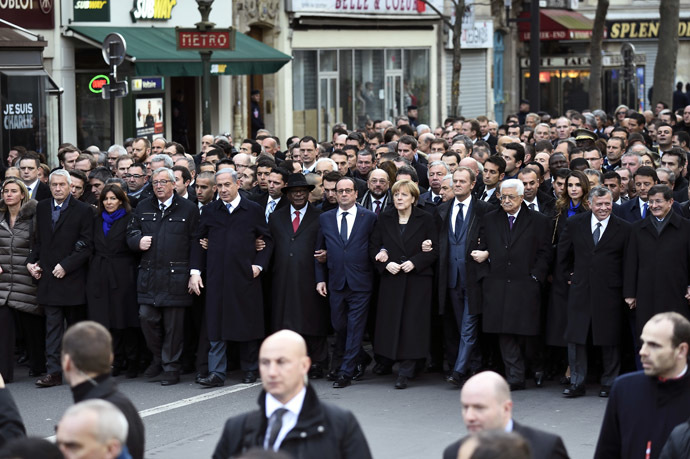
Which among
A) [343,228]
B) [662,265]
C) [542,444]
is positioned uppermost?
[343,228]

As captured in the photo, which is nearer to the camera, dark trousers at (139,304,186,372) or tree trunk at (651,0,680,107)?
dark trousers at (139,304,186,372)

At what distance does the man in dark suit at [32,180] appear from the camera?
14.8 m

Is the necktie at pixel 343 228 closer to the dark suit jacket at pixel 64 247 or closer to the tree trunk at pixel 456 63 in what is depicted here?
the dark suit jacket at pixel 64 247

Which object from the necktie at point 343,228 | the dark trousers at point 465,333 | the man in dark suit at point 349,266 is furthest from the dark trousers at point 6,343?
the dark trousers at point 465,333

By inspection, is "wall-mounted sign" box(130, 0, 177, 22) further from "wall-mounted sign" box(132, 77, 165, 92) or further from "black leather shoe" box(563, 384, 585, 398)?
"black leather shoe" box(563, 384, 585, 398)

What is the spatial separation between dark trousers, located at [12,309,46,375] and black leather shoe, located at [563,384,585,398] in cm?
509

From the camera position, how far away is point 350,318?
41.9 feet

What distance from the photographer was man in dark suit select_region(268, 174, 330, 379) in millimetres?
12859

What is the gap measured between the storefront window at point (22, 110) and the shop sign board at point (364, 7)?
568 inches

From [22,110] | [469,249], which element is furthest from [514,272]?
[22,110]

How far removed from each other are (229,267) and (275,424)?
22.9ft

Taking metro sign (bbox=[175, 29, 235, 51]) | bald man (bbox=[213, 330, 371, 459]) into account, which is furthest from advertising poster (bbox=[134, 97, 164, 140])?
bald man (bbox=[213, 330, 371, 459])

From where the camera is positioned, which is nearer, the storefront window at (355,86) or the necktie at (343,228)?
the necktie at (343,228)

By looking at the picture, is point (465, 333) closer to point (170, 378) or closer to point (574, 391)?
point (574, 391)
